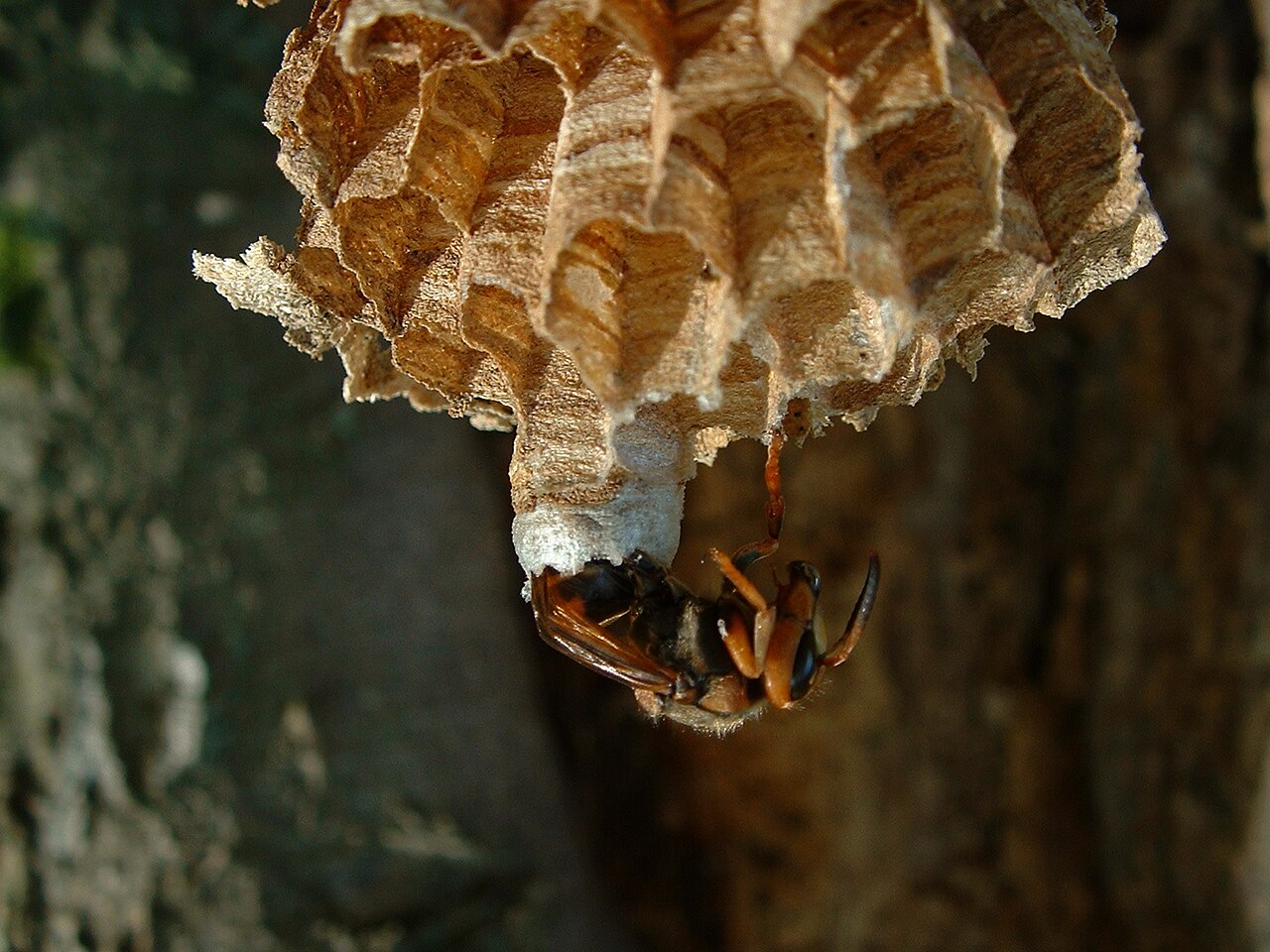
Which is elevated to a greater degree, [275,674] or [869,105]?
[869,105]

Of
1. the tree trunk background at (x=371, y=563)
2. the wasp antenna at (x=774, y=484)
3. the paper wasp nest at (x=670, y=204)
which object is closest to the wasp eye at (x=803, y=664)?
the wasp antenna at (x=774, y=484)

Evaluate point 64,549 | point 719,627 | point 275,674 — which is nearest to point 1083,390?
point 719,627

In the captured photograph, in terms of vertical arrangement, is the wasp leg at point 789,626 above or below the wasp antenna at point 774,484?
below

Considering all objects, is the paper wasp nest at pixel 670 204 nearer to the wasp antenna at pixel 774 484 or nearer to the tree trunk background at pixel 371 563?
the wasp antenna at pixel 774 484

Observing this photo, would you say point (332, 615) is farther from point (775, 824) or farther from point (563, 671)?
point (775, 824)

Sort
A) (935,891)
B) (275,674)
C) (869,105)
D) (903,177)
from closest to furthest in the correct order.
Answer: (869,105), (903,177), (275,674), (935,891)

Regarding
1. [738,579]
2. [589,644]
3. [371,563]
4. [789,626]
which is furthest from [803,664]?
[371,563]

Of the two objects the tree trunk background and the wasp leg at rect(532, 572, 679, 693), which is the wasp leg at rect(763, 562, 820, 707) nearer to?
the wasp leg at rect(532, 572, 679, 693)

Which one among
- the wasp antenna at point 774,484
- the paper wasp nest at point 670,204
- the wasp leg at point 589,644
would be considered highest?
the paper wasp nest at point 670,204

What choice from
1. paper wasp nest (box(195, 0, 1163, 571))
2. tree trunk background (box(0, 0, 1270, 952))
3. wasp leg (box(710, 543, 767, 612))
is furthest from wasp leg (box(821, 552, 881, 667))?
tree trunk background (box(0, 0, 1270, 952))
